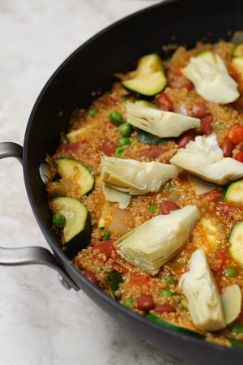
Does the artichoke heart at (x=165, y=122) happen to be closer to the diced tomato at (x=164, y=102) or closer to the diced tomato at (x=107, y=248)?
the diced tomato at (x=164, y=102)

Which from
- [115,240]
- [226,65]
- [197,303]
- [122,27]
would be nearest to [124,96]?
[122,27]

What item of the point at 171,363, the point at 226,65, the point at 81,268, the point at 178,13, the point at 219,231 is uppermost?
the point at 178,13

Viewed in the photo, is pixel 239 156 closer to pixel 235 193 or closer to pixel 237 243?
pixel 235 193

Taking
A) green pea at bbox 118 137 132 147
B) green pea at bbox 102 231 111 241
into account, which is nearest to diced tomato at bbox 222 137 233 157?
green pea at bbox 118 137 132 147

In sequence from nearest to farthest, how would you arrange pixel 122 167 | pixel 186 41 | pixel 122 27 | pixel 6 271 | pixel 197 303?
pixel 197 303 → pixel 122 167 → pixel 6 271 → pixel 122 27 → pixel 186 41

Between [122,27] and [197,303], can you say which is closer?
[197,303]

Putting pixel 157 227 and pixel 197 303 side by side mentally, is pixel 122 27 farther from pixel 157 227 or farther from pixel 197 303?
pixel 197 303

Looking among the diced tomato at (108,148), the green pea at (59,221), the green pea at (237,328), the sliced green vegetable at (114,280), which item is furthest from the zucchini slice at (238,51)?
the green pea at (237,328)

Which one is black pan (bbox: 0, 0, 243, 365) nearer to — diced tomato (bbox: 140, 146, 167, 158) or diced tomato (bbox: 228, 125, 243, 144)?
diced tomato (bbox: 140, 146, 167, 158)
